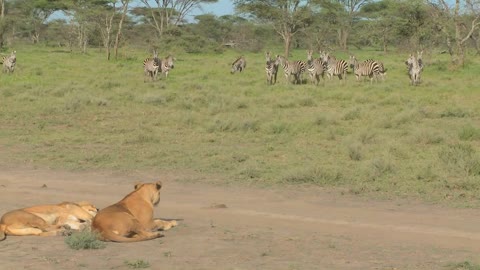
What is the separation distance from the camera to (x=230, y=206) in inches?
305

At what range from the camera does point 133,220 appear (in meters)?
6.05

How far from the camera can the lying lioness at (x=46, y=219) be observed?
611cm

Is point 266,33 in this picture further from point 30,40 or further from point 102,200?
point 102,200

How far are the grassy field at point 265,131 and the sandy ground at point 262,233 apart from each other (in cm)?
75

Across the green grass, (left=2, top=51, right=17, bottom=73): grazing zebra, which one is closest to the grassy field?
the green grass

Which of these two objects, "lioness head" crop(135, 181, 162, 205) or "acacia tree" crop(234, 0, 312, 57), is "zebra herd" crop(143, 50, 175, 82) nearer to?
"acacia tree" crop(234, 0, 312, 57)

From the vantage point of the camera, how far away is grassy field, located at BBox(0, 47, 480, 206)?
9.39 m

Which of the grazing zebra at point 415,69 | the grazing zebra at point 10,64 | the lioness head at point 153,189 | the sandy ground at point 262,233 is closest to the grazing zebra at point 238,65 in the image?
the grazing zebra at point 415,69

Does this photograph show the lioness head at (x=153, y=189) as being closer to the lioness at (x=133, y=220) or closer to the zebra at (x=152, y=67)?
the lioness at (x=133, y=220)

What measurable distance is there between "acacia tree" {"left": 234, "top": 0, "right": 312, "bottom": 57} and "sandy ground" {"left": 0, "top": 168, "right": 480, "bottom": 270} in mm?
29073

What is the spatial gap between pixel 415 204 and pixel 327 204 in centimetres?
89

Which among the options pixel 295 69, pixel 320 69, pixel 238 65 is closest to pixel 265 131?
pixel 320 69

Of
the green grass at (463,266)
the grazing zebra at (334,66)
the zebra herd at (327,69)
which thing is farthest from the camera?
the grazing zebra at (334,66)

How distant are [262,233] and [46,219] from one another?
69.5 inches
